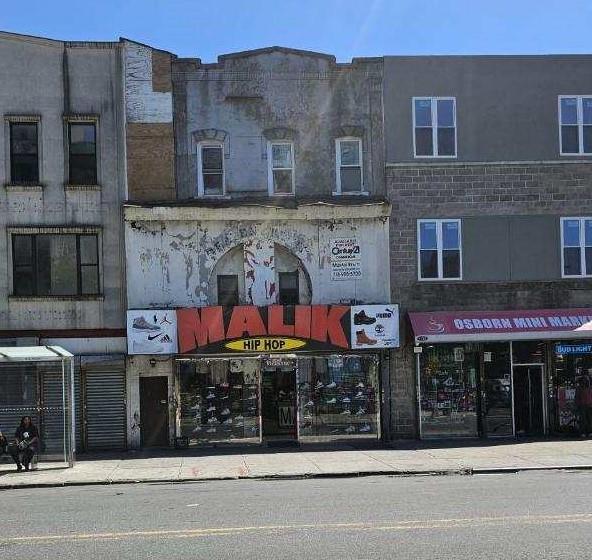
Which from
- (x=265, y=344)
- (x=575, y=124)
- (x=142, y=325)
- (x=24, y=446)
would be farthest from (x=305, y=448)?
(x=575, y=124)

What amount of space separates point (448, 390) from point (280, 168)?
7.72 metres

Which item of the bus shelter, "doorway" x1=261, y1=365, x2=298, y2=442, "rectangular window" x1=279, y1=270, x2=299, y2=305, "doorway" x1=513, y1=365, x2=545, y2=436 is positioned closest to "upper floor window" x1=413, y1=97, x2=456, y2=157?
"rectangular window" x1=279, y1=270, x2=299, y2=305

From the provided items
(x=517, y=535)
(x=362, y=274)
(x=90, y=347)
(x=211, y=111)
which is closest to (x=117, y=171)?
(x=211, y=111)

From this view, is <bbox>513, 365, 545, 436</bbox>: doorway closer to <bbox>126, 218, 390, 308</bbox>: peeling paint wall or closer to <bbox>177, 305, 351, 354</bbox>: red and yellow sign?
<bbox>126, 218, 390, 308</bbox>: peeling paint wall

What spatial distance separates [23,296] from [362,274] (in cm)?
911

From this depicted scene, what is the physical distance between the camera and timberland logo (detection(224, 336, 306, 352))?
20938 millimetres

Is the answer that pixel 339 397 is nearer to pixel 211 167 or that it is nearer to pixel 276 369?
pixel 276 369

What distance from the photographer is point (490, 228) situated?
880 inches

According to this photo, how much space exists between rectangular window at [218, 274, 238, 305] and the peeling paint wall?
0.74 feet

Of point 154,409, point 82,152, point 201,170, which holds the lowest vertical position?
point 154,409

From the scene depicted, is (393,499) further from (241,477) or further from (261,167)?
(261,167)

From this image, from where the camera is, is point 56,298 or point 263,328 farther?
point 56,298

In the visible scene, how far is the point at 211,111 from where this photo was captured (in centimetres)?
2200

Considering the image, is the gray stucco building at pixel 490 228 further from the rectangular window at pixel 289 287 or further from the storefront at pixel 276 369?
the rectangular window at pixel 289 287
